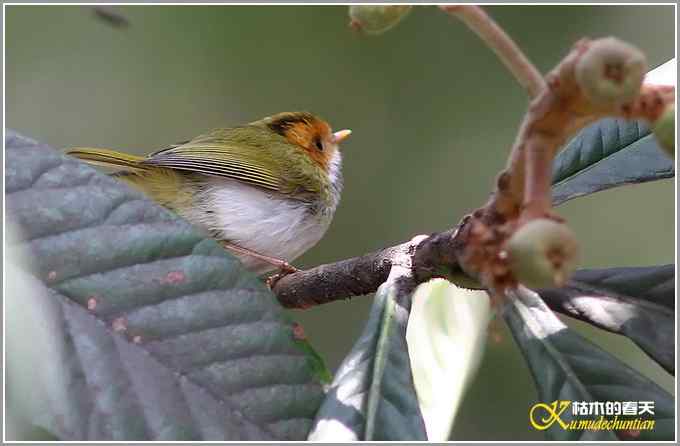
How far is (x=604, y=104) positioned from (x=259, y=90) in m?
4.13

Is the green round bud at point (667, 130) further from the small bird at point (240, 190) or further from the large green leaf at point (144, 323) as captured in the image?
the small bird at point (240, 190)

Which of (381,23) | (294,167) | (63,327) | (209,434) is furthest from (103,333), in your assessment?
(294,167)

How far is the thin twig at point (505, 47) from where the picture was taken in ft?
3.41

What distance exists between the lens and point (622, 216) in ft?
15.3

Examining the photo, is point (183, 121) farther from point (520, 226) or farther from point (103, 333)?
point (520, 226)

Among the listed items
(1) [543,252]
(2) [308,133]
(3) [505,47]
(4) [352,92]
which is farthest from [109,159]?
(4) [352,92]

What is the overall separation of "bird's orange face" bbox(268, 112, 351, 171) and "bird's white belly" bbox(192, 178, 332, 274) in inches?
19.4

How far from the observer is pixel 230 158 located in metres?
2.86

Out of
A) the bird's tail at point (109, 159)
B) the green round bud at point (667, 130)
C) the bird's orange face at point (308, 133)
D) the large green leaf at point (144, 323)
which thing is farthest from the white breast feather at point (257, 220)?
the green round bud at point (667, 130)

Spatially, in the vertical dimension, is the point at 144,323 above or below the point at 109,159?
below

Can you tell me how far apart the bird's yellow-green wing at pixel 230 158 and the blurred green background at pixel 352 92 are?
1.44 metres

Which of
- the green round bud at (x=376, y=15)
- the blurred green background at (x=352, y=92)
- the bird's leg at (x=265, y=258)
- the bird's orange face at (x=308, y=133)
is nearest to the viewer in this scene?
the green round bud at (x=376, y=15)

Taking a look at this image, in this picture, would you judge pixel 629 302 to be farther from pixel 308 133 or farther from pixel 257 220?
pixel 308 133

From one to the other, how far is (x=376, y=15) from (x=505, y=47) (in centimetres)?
23
